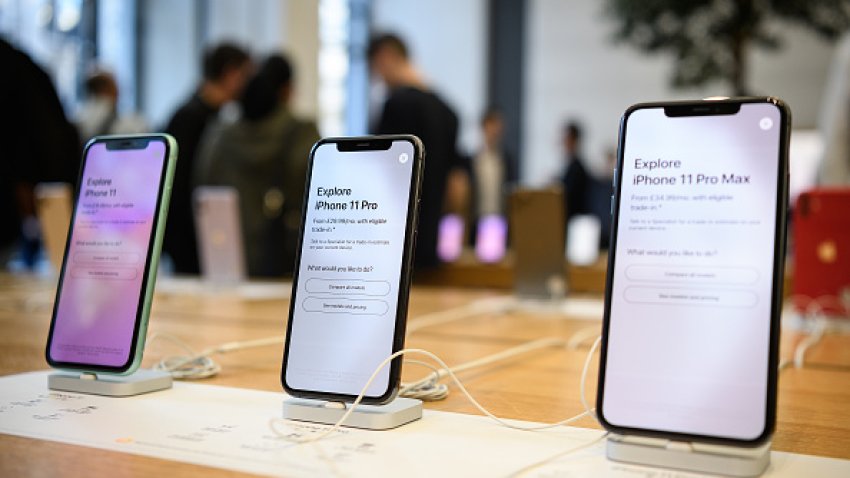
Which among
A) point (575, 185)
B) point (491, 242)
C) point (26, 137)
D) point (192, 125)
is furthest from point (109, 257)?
point (575, 185)

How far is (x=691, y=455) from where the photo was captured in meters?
0.61

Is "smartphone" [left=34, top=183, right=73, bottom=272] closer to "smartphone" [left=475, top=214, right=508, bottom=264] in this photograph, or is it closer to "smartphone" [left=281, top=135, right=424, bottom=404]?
"smartphone" [left=281, top=135, right=424, bottom=404]

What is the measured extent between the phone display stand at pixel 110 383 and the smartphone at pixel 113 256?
1 cm

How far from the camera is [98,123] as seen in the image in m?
3.53

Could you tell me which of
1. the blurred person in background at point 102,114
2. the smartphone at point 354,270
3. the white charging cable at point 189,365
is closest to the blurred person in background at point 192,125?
the blurred person in background at point 102,114

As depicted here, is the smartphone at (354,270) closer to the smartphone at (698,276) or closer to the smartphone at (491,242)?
the smartphone at (698,276)

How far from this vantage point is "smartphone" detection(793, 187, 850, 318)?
5.17 ft

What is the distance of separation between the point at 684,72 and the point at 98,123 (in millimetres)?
3028

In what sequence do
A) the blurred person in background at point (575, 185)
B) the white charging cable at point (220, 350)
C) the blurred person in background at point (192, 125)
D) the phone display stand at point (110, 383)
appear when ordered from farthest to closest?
the blurred person in background at point (575, 185) < the blurred person in background at point (192, 125) < the white charging cable at point (220, 350) < the phone display stand at point (110, 383)

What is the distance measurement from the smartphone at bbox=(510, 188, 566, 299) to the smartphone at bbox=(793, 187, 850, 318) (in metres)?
0.49

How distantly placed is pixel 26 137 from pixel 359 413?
2139 mm

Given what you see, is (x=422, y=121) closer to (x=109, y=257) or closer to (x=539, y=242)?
(x=539, y=242)

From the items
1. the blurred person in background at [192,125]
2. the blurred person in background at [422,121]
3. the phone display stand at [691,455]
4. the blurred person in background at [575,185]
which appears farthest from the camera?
the blurred person in background at [575,185]

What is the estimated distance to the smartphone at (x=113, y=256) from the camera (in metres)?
0.88
